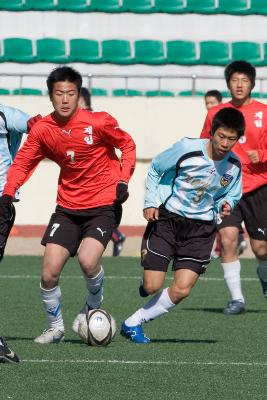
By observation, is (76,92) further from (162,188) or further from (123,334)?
(123,334)

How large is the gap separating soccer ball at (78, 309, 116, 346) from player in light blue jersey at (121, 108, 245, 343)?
0.81ft

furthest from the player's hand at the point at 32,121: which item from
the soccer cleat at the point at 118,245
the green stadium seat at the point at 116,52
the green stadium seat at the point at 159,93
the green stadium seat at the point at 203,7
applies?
the green stadium seat at the point at 203,7

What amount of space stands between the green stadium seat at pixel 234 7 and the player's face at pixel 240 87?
12.4m

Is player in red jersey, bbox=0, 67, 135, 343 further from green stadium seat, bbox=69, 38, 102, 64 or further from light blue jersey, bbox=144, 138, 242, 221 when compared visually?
green stadium seat, bbox=69, 38, 102, 64

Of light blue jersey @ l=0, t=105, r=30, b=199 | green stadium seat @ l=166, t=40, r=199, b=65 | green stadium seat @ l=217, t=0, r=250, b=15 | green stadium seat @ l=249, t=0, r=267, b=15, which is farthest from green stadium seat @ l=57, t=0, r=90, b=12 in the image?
light blue jersey @ l=0, t=105, r=30, b=199

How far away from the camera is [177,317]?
9977 mm

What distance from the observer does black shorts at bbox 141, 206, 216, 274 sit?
811cm

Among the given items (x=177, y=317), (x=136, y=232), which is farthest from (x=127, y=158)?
(x=136, y=232)

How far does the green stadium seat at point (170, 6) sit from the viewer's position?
2208 centimetres

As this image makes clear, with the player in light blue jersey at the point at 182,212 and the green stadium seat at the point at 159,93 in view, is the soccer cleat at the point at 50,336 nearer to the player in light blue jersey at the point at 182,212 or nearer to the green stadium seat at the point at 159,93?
the player in light blue jersey at the point at 182,212

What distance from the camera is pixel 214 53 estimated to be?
71.9ft

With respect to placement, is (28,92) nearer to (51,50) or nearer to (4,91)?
(4,91)

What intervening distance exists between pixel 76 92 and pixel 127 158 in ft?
1.88

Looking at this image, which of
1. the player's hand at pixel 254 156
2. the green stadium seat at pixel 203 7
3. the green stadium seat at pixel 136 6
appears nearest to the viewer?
the player's hand at pixel 254 156
